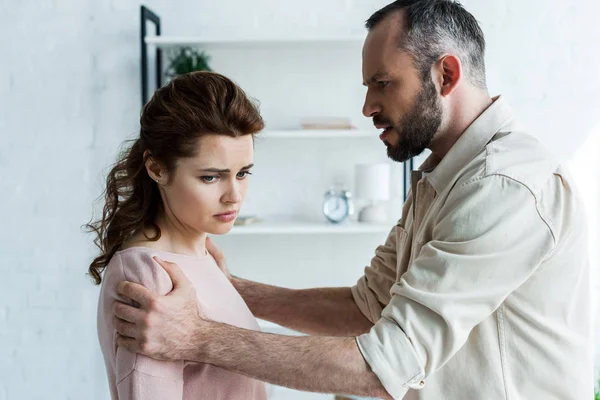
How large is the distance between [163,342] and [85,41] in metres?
2.16

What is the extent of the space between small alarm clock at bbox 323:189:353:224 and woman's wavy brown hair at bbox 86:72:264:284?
1493 millimetres

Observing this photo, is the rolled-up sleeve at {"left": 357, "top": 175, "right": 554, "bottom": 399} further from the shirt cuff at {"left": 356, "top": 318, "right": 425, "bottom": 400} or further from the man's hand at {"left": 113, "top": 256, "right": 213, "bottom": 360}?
the man's hand at {"left": 113, "top": 256, "right": 213, "bottom": 360}

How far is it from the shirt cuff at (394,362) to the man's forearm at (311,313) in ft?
1.96

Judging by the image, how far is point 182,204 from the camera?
4.13 ft

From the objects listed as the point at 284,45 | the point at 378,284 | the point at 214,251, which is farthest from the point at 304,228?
the point at 214,251

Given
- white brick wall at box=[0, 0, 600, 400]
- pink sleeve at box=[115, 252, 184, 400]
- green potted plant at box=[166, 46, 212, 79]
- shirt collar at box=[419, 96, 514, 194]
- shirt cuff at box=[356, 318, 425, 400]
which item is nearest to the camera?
pink sleeve at box=[115, 252, 184, 400]

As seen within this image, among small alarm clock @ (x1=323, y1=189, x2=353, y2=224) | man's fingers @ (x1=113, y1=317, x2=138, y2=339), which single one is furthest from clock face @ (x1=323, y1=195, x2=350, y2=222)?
man's fingers @ (x1=113, y1=317, x2=138, y2=339)

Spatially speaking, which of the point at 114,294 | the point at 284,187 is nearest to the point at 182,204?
the point at 114,294

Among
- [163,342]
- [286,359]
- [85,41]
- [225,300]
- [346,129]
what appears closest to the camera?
[163,342]

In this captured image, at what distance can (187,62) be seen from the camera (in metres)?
2.76

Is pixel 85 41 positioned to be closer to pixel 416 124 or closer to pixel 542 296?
pixel 416 124

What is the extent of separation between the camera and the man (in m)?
1.20

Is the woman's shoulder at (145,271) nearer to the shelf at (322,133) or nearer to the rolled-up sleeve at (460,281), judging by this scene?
the rolled-up sleeve at (460,281)

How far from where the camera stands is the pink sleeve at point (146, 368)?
1100 mm
